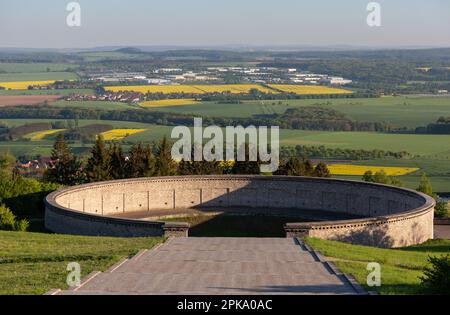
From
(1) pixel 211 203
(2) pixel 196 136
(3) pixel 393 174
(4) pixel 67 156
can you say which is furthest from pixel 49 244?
(2) pixel 196 136

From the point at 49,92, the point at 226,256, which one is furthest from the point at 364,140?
the point at 49,92

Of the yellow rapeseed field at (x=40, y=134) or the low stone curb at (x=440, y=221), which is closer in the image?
the low stone curb at (x=440, y=221)

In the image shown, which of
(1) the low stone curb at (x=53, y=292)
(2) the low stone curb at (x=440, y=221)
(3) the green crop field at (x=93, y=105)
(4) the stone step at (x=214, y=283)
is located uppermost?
(1) the low stone curb at (x=53, y=292)

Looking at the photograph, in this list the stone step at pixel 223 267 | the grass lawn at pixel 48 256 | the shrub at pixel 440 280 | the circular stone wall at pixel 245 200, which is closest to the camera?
the shrub at pixel 440 280

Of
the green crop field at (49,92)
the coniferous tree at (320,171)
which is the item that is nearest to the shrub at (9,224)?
the coniferous tree at (320,171)

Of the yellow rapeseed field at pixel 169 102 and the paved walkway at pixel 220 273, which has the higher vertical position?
the paved walkway at pixel 220 273

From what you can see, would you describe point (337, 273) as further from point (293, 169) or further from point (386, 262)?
point (293, 169)

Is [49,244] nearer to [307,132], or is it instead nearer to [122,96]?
[307,132]

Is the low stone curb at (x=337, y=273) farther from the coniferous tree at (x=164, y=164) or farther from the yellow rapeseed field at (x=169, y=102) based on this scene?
the yellow rapeseed field at (x=169, y=102)
